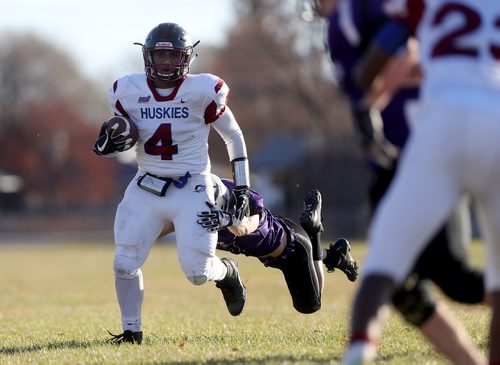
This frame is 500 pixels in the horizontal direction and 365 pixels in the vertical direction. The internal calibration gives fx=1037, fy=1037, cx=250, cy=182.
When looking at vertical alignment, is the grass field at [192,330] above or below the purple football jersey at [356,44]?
below

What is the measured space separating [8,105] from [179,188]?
2233 inches

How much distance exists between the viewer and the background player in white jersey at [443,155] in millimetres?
3613

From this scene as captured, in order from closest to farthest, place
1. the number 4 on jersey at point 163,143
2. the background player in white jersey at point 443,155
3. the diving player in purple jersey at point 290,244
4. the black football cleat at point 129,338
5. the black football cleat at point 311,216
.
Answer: the background player in white jersey at point 443,155 → the black football cleat at point 129,338 → the number 4 on jersey at point 163,143 → the diving player in purple jersey at point 290,244 → the black football cleat at point 311,216

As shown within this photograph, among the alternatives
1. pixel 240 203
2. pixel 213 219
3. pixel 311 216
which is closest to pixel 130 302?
pixel 213 219

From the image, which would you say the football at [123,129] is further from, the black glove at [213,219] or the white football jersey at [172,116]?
the black glove at [213,219]

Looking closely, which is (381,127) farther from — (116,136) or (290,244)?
(290,244)

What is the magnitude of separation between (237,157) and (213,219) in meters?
0.62

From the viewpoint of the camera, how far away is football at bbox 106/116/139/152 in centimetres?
654

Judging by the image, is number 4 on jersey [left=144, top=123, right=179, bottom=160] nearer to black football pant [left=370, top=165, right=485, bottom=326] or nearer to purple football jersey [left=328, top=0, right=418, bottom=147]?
purple football jersey [left=328, top=0, right=418, bottom=147]

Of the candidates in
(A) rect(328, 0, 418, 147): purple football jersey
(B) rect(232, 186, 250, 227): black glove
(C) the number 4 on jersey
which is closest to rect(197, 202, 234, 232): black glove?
(B) rect(232, 186, 250, 227): black glove

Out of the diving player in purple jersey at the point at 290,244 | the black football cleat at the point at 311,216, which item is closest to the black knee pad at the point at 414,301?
the diving player in purple jersey at the point at 290,244

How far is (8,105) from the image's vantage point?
6147cm

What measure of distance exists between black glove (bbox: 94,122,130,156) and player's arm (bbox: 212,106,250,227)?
694 millimetres

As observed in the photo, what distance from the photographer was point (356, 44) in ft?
13.8
